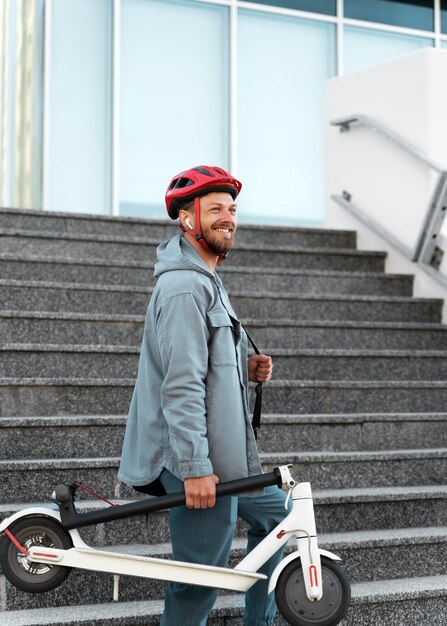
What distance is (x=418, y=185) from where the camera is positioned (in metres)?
6.18

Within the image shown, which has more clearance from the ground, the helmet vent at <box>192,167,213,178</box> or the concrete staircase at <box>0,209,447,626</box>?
the helmet vent at <box>192,167,213,178</box>

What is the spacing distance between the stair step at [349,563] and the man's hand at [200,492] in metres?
0.97

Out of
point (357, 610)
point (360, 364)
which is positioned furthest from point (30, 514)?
point (360, 364)

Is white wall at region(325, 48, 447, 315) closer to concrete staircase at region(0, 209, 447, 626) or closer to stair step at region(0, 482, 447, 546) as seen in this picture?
concrete staircase at region(0, 209, 447, 626)

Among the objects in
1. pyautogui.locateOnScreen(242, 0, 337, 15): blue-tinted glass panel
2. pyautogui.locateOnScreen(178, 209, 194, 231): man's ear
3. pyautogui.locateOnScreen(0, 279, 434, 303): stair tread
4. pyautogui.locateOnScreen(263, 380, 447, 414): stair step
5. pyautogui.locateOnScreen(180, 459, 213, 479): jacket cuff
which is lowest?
pyautogui.locateOnScreen(180, 459, 213, 479): jacket cuff

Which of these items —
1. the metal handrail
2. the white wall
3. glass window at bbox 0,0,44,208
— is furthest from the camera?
glass window at bbox 0,0,44,208

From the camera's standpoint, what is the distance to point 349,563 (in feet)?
12.6

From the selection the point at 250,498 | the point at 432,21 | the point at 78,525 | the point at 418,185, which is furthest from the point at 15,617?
the point at 432,21

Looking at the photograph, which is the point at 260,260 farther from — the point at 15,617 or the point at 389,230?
the point at 15,617

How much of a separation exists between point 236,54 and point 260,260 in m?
4.06

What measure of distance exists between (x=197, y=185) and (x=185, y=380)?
1.93ft

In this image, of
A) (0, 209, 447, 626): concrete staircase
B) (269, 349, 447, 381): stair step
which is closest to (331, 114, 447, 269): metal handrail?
(0, 209, 447, 626): concrete staircase

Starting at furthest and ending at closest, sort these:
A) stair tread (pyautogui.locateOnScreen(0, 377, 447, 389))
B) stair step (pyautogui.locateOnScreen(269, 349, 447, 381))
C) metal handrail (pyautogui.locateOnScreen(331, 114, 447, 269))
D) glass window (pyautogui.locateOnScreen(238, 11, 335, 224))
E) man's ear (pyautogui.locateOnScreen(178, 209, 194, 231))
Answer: glass window (pyautogui.locateOnScreen(238, 11, 335, 224))
metal handrail (pyautogui.locateOnScreen(331, 114, 447, 269))
stair step (pyautogui.locateOnScreen(269, 349, 447, 381))
stair tread (pyautogui.locateOnScreen(0, 377, 447, 389))
man's ear (pyautogui.locateOnScreen(178, 209, 194, 231))

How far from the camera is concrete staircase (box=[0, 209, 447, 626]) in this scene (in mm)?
3742
